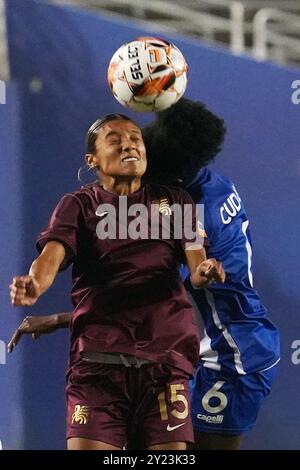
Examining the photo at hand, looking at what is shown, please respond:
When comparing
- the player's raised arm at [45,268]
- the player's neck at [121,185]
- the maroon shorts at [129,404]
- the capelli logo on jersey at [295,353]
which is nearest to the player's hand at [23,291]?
the player's raised arm at [45,268]

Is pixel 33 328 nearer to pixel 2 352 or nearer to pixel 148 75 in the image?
pixel 2 352

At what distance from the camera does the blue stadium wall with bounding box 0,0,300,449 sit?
11.4 feet

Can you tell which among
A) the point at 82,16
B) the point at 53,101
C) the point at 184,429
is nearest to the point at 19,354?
the point at 184,429

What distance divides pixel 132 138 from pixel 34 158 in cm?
37

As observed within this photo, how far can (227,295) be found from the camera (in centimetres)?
361

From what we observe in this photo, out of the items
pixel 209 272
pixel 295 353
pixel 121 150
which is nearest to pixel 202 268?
pixel 209 272

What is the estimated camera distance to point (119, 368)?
3295 mm

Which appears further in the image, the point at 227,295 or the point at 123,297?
the point at 227,295

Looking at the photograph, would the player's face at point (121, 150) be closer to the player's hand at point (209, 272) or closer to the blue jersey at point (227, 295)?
the blue jersey at point (227, 295)

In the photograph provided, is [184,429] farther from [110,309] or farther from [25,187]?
[25,187]

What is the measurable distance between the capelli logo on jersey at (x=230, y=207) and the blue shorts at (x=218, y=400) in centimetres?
54

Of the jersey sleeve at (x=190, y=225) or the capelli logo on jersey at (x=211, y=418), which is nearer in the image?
the jersey sleeve at (x=190, y=225)

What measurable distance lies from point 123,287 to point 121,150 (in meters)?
0.46

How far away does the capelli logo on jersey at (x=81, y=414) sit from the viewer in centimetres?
321
